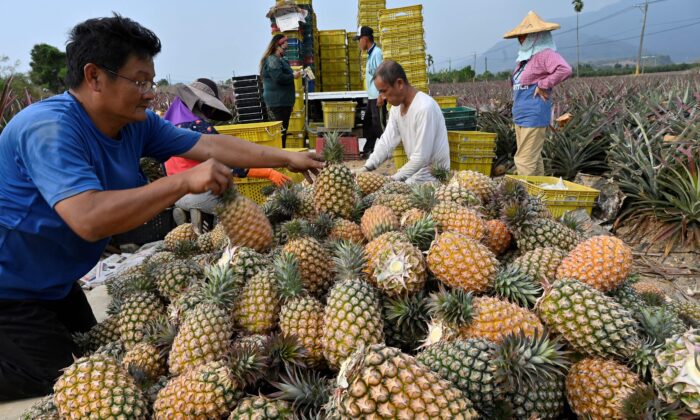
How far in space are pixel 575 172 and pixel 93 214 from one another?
7.71 meters

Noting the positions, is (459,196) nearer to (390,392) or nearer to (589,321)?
(589,321)

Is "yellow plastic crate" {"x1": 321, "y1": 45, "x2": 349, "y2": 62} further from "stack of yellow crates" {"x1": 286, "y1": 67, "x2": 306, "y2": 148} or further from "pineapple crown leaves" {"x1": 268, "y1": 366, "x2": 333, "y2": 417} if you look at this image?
"pineapple crown leaves" {"x1": 268, "y1": 366, "x2": 333, "y2": 417}

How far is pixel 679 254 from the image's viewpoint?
18.0 ft

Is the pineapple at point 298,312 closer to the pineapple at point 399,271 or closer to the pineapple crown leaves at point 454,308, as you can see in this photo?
the pineapple at point 399,271

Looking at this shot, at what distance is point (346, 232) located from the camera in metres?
2.59

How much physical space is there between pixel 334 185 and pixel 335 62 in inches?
524

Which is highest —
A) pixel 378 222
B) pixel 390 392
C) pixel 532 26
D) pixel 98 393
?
pixel 532 26

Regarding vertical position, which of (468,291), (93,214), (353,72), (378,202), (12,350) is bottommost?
(12,350)

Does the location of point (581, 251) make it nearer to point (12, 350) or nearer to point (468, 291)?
point (468, 291)

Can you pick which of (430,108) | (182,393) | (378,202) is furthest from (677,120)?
(182,393)

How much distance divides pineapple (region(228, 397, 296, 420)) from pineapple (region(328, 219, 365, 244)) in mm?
1160

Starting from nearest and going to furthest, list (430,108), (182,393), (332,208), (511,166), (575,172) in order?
(182,393) < (332,208) < (430,108) < (575,172) < (511,166)

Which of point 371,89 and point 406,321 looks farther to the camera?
point 371,89

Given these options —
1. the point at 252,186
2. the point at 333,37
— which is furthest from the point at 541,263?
the point at 333,37
